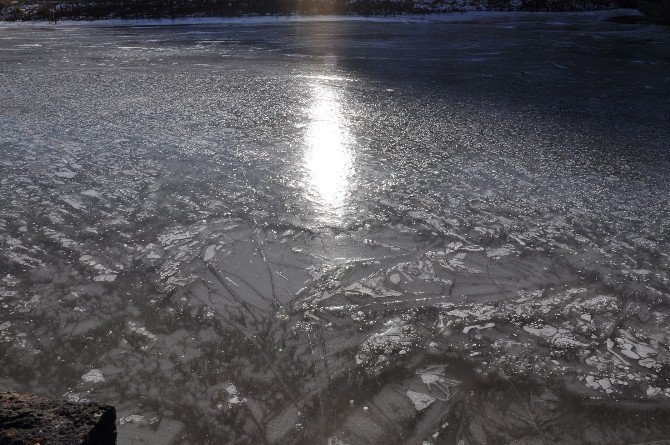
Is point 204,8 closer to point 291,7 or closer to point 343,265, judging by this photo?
point 291,7

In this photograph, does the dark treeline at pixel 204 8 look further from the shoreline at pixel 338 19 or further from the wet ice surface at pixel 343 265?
the wet ice surface at pixel 343 265

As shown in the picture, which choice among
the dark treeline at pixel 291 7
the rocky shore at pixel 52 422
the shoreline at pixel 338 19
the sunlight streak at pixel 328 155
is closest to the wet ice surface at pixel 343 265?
the sunlight streak at pixel 328 155

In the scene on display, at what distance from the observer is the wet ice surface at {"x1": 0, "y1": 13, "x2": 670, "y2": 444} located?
A: 70.6 inches

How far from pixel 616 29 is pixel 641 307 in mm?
9977

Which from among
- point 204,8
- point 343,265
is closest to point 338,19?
point 204,8

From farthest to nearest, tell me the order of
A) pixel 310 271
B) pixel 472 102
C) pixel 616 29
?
pixel 616 29
pixel 472 102
pixel 310 271

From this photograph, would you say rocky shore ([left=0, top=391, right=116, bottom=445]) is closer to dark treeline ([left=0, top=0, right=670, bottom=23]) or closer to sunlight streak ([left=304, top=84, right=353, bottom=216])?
sunlight streak ([left=304, top=84, right=353, bottom=216])

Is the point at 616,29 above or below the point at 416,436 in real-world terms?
above

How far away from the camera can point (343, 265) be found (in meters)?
2.52

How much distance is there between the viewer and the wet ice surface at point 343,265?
5.89 feet

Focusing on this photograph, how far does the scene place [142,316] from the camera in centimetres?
220

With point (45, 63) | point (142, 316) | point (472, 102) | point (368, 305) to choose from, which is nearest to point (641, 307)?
point (368, 305)

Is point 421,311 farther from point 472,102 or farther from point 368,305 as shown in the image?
point 472,102

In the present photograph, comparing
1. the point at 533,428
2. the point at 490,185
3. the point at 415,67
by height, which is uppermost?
the point at 415,67
